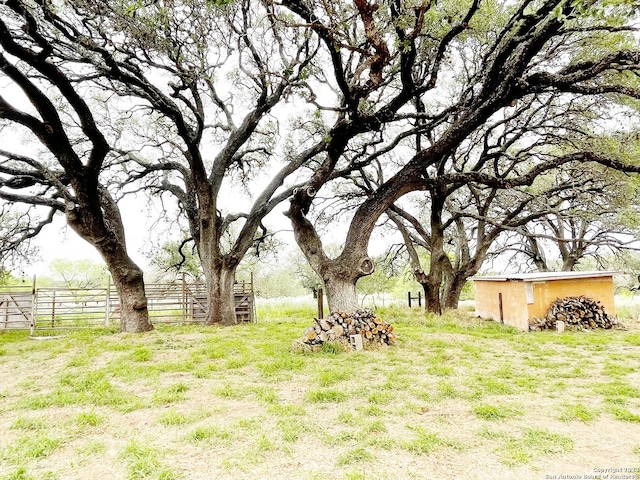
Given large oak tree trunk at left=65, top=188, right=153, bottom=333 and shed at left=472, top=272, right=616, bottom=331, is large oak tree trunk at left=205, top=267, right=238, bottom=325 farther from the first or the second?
shed at left=472, top=272, right=616, bottom=331

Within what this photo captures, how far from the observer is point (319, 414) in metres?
3.77

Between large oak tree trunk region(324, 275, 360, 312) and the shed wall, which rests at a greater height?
large oak tree trunk region(324, 275, 360, 312)

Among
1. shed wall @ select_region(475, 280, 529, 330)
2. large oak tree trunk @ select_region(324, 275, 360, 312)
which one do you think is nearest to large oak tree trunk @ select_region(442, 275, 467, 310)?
shed wall @ select_region(475, 280, 529, 330)

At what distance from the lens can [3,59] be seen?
21.5 feet

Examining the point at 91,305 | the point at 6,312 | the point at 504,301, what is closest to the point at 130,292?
the point at 91,305

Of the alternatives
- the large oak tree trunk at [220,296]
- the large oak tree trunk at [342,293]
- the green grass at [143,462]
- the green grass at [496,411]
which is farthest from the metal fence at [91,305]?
the green grass at [496,411]

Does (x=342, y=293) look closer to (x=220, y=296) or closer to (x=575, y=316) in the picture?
(x=220, y=296)

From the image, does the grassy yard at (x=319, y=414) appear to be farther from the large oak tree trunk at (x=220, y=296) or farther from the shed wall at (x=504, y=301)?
the shed wall at (x=504, y=301)

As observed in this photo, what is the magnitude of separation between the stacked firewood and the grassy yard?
0.33 metres

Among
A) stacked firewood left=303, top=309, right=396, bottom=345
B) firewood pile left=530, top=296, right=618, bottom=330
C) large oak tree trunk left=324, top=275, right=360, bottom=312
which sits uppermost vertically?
large oak tree trunk left=324, top=275, right=360, bottom=312

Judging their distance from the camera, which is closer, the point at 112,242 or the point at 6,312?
the point at 112,242

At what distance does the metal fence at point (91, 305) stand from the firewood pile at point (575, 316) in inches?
380

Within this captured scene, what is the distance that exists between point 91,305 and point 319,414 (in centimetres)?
1333

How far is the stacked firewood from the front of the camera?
7047 millimetres
